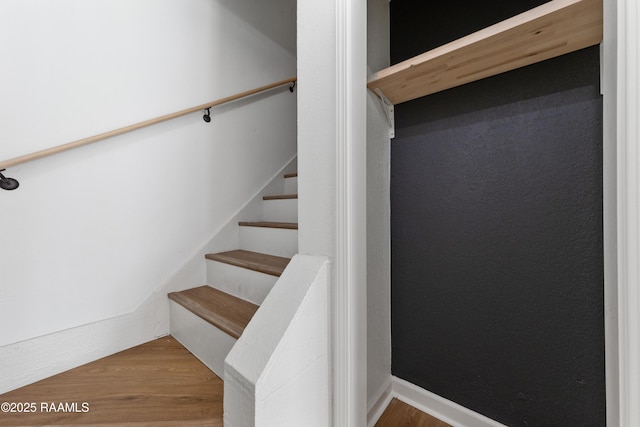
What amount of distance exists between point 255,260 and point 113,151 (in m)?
0.84

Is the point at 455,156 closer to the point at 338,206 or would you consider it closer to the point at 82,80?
the point at 338,206

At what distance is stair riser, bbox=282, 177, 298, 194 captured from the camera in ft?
6.39

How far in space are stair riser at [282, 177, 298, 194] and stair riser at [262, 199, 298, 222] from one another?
23 centimetres

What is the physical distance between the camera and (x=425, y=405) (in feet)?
3.49

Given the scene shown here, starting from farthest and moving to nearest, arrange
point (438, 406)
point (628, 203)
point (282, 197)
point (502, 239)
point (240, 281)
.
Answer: point (282, 197), point (240, 281), point (438, 406), point (502, 239), point (628, 203)

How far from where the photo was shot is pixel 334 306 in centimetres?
81

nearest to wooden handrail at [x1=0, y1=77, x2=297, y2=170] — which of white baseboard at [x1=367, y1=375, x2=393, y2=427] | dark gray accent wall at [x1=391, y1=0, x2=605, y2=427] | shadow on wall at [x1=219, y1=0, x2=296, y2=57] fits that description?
shadow on wall at [x1=219, y1=0, x2=296, y2=57]

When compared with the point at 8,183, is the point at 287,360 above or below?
below

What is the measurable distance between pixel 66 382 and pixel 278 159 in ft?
5.22

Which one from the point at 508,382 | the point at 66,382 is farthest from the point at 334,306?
the point at 66,382

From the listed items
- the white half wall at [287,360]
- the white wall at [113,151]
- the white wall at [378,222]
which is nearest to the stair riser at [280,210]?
the white wall at [113,151]

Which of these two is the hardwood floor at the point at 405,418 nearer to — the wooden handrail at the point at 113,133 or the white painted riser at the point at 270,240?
the white painted riser at the point at 270,240

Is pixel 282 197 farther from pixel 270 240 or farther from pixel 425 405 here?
pixel 425 405

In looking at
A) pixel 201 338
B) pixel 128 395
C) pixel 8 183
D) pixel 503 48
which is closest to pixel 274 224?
pixel 201 338
